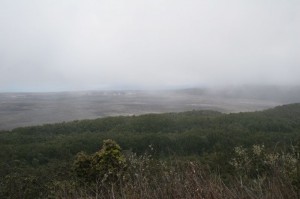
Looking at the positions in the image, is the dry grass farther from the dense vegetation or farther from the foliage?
the foliage

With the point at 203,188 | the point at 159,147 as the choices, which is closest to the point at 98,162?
the point at 203,188

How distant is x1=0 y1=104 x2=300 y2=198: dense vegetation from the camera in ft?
16.7

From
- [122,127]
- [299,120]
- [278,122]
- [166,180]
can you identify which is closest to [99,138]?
[122,127]

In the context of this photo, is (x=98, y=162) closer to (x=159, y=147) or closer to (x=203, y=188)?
(x=203, y=188)

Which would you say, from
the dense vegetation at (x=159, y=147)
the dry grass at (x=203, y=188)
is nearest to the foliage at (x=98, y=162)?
the dense vegetation at (x=159, y=147)

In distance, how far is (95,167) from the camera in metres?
28.2

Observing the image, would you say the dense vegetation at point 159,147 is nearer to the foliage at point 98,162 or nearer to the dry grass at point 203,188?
the dry grass at point 203,188

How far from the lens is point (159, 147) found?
7269 centimetres

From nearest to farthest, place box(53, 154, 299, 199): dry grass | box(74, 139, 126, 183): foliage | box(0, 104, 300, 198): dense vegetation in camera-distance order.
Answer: box(53, 154, 299, 199): dry grass
box(0, 104, 300, 198): dense vegetation
box(74, 139, 126, 183): foliage

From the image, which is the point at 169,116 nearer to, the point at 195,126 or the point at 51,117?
the point at 195,126

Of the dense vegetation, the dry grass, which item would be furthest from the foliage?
the dry grass

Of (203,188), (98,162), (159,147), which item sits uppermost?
(203,188)

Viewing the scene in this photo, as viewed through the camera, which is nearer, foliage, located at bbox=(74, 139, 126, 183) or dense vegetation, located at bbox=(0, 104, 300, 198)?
dense vegetation, located at bbox=(0, 104, 300, 198)

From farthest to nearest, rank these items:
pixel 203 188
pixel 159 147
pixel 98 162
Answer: pixel 159 147 → pixel 98 162 → pixel 203 188
